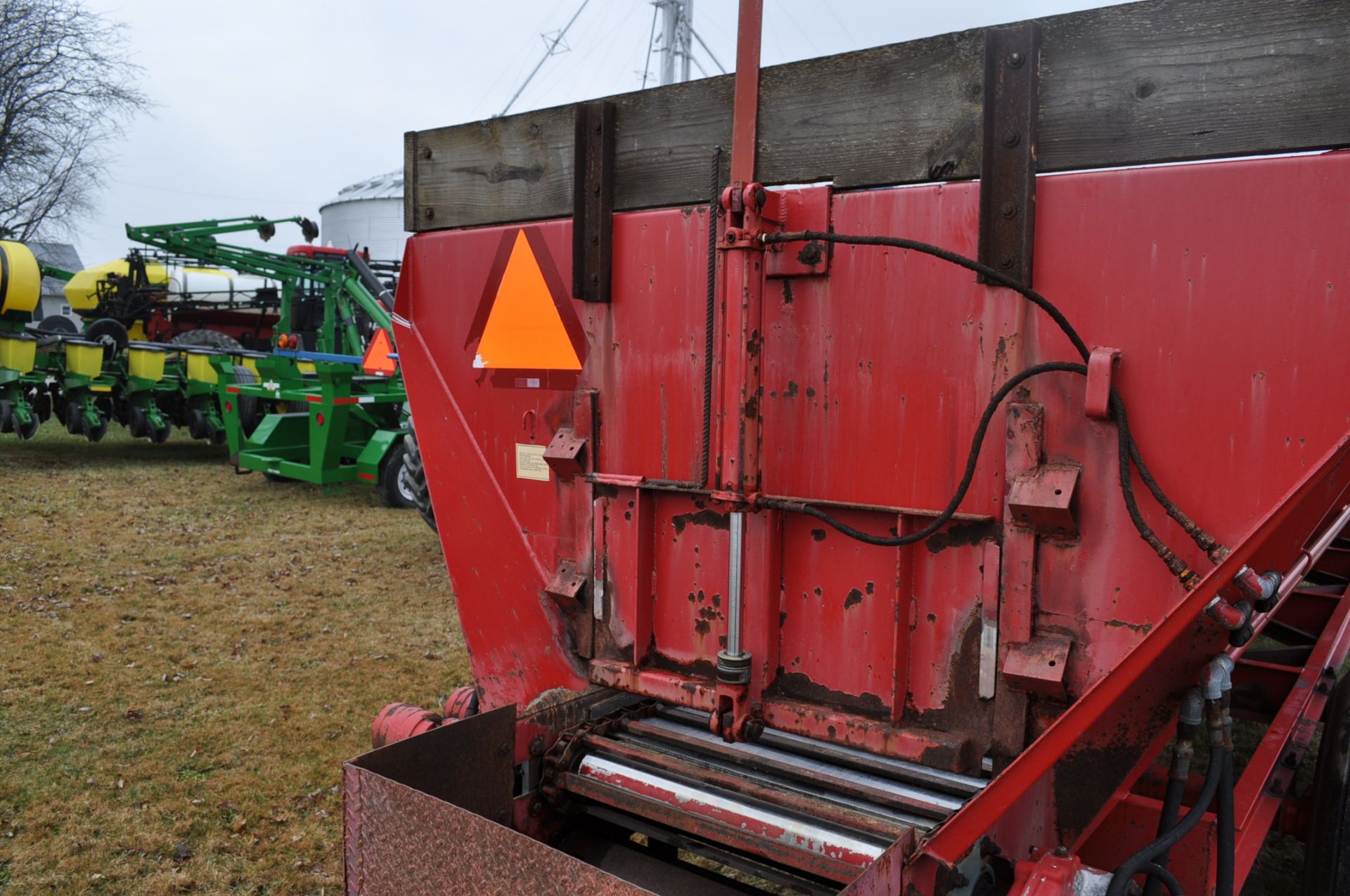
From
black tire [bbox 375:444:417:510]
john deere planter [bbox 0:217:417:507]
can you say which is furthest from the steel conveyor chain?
black tire [bbox 375:444:417:510]

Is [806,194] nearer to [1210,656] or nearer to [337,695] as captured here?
[1210,656]

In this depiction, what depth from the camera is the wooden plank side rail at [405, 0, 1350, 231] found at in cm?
167

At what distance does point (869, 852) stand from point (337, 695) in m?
3.52

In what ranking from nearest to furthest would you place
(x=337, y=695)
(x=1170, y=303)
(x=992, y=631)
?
(x=1170, y=303)
(x=992, y=631)
(x=337, y=695)

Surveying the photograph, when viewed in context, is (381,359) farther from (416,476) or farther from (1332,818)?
(1332,818)

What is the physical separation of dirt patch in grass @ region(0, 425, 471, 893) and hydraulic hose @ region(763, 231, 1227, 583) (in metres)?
2.68

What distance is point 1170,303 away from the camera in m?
1.77

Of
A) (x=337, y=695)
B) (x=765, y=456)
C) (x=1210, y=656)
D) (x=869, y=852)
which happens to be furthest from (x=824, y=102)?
(x=337, y=695)

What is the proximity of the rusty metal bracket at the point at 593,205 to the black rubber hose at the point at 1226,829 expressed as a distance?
5.62 ft

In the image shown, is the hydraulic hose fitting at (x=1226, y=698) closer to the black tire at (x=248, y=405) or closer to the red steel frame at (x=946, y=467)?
the red steel frame at (x=946, y=467)

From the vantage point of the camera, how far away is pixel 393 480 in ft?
30.0

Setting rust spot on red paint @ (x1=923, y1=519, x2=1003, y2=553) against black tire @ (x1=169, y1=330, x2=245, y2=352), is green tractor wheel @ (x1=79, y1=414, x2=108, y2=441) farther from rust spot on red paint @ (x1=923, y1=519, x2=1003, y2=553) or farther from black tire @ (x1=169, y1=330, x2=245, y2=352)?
rust spot on red paint @ (x1=923, y1=519, x2=1003, y2=553)

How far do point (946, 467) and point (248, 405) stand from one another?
420 inches

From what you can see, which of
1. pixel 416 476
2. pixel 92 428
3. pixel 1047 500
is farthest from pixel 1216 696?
pixel 92 428
